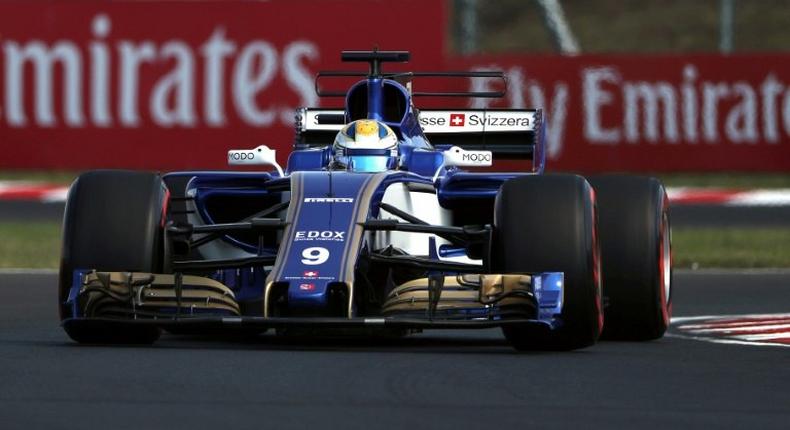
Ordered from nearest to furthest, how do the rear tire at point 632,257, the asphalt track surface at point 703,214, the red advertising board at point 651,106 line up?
1. the rear tire at point 632,257
2. the asphalt track surface at point 703,214
3. the red advertising board at point 651,106

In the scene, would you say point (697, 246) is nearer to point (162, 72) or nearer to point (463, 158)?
point (162, 72)

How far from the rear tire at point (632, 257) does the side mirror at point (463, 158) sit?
65cm

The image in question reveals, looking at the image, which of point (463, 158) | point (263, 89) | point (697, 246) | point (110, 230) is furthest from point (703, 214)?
point (110, 230)

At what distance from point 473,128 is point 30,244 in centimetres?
678

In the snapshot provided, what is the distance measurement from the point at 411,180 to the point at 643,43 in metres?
27.7

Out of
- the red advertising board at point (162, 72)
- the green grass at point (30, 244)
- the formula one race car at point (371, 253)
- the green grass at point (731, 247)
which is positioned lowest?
the green grass at point (731, 247)

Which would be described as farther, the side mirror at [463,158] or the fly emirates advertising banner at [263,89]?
the fly emirates advertising banner at [263,89]

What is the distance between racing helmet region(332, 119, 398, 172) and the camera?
34.9ft

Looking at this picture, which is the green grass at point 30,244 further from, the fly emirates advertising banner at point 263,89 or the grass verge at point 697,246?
the fly emirates advertising banner at point 263,89

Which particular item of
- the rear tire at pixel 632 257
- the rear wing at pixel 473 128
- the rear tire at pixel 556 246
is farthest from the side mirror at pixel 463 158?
the rear wing at pixel 473 128

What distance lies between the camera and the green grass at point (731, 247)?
16.8 metres

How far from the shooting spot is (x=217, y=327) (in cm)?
916

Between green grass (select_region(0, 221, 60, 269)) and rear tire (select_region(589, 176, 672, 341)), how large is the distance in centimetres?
704

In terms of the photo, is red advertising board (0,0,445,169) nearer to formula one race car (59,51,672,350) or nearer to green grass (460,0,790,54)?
green grass (460,0,790,54)
